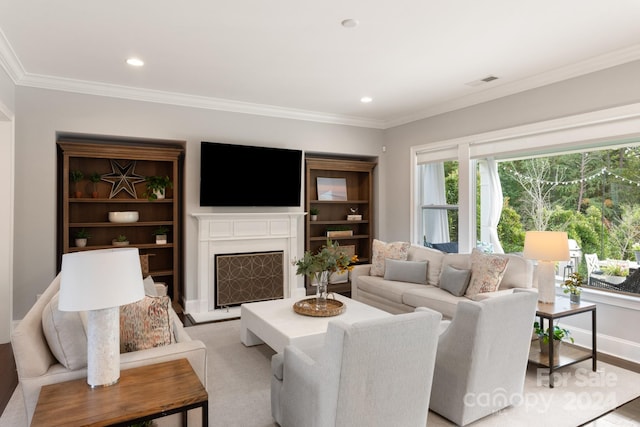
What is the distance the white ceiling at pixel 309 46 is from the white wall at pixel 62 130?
178 mm

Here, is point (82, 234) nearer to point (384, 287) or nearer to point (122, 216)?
point (122, 216)

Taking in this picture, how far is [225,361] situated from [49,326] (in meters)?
1.85

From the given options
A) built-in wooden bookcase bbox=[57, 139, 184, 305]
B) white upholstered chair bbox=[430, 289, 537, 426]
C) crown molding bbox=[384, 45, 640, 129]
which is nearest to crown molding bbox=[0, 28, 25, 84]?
built-in wooden bookcase bbox=[57, 139, 184, 305]

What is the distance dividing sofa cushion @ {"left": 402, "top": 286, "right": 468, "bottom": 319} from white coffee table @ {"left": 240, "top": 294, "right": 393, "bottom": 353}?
0.66 metres

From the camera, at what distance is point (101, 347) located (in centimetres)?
178

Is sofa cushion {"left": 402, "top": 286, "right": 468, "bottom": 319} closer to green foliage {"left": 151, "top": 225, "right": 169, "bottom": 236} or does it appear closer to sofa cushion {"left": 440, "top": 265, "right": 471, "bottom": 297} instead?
sofa cushion {"left": 440, "top": 265, "right": 471, "bottom": 297}

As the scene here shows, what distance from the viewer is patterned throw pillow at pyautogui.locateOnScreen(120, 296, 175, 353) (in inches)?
84.4

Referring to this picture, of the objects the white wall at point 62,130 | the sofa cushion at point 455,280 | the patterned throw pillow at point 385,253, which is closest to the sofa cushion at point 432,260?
the patterned throw pillow at point 385,253

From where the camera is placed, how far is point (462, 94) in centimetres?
484

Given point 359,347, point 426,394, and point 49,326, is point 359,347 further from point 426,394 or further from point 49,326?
point 49,326

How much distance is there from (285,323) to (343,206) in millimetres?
3650

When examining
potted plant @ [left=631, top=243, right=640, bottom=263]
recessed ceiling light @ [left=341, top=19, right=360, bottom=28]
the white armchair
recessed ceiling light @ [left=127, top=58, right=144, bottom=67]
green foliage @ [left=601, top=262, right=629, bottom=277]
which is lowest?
the white armchair

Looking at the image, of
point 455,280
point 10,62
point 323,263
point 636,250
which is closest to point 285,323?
point 323,263

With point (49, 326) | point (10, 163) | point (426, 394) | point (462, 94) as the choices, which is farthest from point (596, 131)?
point (10, 163)
